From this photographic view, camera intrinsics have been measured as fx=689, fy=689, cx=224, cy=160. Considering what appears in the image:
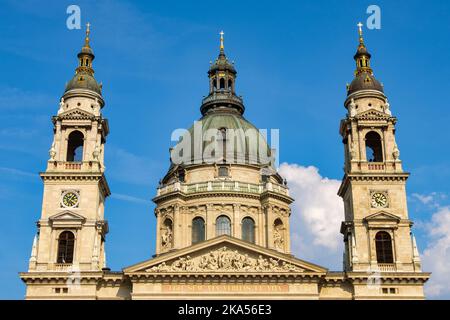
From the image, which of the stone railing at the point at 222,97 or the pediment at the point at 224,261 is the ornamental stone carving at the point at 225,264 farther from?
the stone railing at the point at 222,97

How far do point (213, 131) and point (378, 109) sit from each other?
19.5 m

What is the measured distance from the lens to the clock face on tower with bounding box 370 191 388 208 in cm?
5631

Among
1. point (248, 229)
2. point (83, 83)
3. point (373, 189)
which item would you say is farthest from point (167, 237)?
point (373, 189)

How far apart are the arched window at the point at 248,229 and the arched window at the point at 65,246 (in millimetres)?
18016

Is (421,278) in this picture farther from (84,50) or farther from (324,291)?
(84,50)

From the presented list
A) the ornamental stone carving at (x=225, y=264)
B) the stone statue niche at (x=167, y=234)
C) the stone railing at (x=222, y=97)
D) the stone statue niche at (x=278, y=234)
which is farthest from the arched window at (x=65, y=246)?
the stone railing at (x=222, y=97)

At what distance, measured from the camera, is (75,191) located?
56.3 metres

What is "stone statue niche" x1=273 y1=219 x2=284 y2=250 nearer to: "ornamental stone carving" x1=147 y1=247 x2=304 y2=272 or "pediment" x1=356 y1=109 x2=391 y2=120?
"ornamental stone carving" x1=147 y1=247 x2=304 y2=272

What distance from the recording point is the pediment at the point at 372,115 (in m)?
59.2

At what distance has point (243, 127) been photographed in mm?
74062

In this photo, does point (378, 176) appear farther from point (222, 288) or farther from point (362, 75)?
point (222, 288)

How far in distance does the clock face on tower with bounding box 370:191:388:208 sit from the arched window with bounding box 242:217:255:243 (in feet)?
46.8

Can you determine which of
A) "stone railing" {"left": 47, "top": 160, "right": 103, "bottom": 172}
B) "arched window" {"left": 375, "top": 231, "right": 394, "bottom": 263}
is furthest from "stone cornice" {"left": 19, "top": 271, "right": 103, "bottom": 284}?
"arched window" {"left": 375, "top": 231, "right": 394, "bottom": 263}

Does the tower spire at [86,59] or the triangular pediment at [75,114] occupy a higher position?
the tower spire at [86,59]
